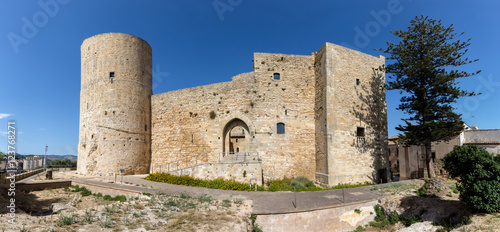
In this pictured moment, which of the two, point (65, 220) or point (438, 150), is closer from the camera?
point (65, 220)

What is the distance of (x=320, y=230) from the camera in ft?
28.5

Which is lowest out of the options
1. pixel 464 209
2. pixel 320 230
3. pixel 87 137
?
pixel 320 230

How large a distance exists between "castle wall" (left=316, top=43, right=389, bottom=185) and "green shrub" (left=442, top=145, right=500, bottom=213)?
22.4 feet

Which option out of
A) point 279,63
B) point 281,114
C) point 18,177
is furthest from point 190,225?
point 18,177

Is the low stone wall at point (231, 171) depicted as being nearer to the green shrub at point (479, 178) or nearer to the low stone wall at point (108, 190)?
the low stone wall at point (108, 190)

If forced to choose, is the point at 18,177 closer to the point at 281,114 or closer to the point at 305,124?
the point at 281,114

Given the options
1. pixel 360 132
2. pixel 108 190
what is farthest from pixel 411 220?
pixel 108 190

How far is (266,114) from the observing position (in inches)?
642

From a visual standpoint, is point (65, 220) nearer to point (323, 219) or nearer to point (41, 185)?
point (323, 219)

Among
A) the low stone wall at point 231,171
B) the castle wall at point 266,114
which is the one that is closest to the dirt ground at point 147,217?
the low stone wall at point 231,171

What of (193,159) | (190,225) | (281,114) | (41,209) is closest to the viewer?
(190,225)

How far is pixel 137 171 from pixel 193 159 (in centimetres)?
472

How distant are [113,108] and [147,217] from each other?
44.8 feet

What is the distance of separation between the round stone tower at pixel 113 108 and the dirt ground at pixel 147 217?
779cm
